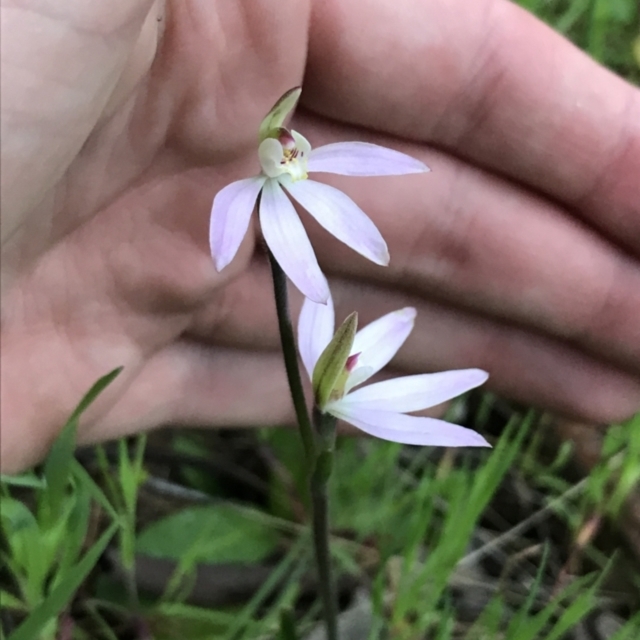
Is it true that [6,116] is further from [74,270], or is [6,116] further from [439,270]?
[439,270]

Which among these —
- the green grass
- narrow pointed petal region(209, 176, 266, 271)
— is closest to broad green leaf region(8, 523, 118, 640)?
the green grass

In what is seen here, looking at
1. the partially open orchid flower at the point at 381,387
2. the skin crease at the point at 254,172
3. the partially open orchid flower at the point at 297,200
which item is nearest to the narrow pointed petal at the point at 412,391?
the partially open orchid flower at the point at 381,387

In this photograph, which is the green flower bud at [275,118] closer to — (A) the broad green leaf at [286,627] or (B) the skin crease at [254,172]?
(B) the skin crease at [254,172]

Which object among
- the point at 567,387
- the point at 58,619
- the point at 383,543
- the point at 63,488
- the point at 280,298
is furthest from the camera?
the point at 567,387

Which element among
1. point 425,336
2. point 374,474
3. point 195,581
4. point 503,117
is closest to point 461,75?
point 503,117

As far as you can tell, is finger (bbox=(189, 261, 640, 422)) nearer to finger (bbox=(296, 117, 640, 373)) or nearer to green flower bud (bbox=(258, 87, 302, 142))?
finger (bbox=(296, 117, 640, 373))
